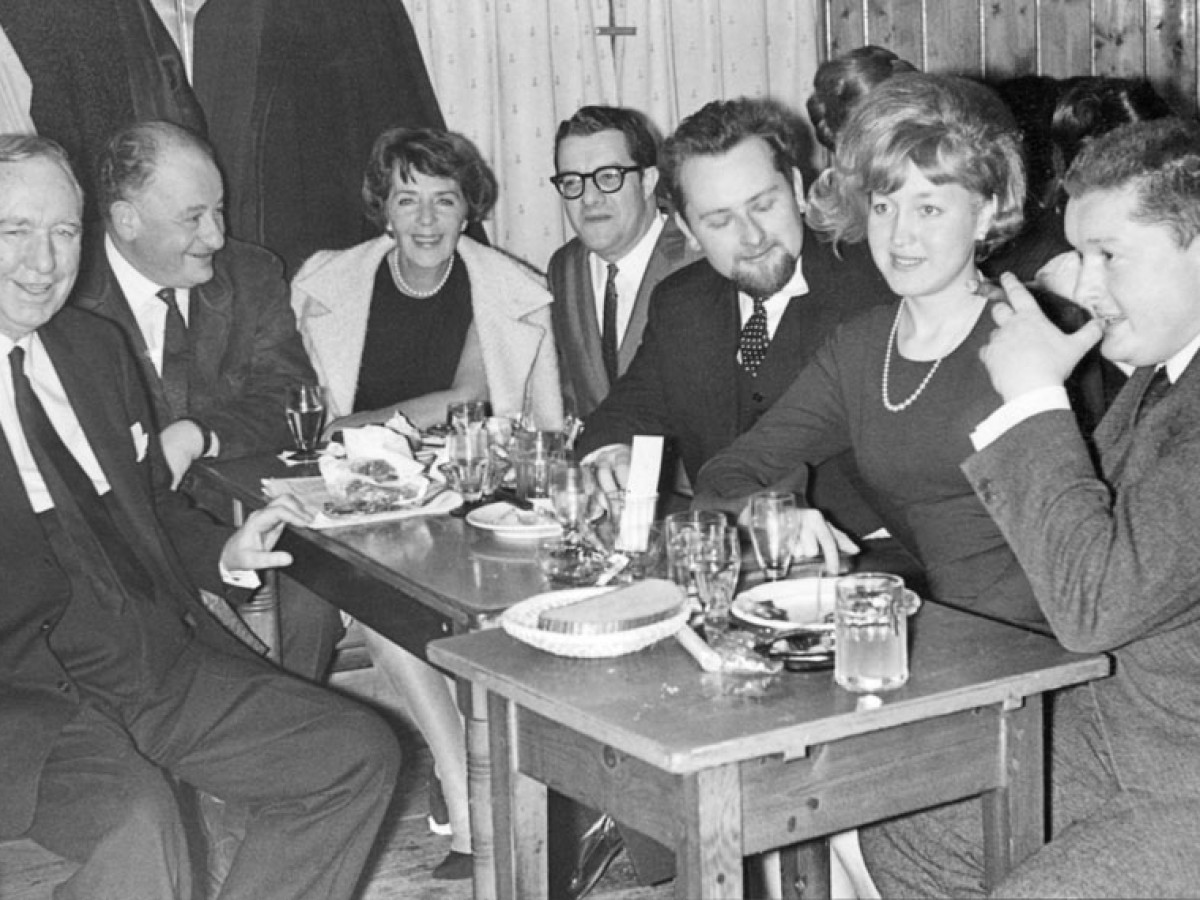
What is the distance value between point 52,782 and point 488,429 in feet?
3.50

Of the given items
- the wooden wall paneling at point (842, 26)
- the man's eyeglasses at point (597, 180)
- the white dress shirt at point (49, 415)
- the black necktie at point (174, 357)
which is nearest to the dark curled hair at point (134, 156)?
the black necktie at point (174, 357)

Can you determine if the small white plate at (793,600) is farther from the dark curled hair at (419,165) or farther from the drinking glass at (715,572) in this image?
the dark curled hair at (419,165)

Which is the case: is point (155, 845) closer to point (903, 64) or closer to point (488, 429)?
point (488, 429)

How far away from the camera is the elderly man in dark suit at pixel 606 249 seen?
4.25 metres

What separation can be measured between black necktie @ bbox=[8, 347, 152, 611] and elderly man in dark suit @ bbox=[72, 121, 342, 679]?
1032mm

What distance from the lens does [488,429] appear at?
3.12 metres

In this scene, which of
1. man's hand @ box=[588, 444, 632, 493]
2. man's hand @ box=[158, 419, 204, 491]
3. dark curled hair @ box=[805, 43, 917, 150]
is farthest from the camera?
dark curled hair @ box=[805, 43, 917, 150]

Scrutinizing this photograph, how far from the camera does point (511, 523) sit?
276 centimetres

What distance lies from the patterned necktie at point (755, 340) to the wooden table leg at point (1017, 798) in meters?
1.48

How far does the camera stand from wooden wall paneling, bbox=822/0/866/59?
5512 mm

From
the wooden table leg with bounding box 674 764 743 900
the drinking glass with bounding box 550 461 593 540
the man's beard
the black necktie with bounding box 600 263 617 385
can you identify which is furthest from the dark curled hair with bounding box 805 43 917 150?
the wooden table leg with bounding box 674 764 743 900

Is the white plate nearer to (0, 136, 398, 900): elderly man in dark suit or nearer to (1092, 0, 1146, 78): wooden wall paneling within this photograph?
(0, 136, 398, 900): elderly man in dark suit

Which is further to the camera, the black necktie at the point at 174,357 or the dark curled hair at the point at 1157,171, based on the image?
the black necktie at the point at 174,357

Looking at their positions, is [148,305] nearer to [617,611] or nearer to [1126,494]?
[617,611]
